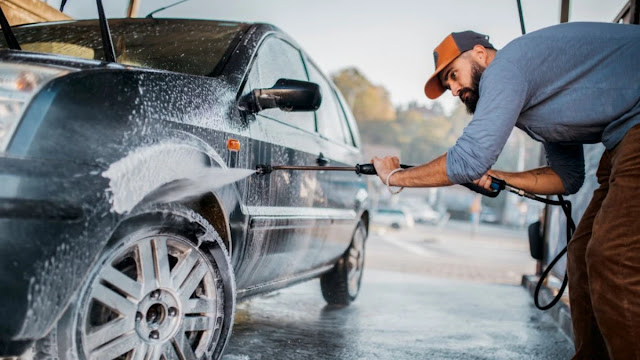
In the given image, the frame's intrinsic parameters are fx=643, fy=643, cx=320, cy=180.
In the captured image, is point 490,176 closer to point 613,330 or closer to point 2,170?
point 613,330

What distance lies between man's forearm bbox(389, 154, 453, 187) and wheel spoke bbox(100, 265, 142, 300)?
1.21 m

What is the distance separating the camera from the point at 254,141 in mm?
2986

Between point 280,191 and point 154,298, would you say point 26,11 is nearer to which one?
point 280,191

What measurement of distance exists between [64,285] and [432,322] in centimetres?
363

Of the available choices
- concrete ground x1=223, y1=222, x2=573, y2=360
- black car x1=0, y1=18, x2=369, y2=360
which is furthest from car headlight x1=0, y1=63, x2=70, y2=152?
concrete ground x1=223, y1=222, x2=573, y2=360

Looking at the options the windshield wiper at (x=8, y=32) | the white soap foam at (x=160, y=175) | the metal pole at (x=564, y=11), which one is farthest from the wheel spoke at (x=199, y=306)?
the metal pole at (x=564, y=11)

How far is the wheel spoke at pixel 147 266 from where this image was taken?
214 cm

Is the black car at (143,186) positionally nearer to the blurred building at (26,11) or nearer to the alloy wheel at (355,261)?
the blurred building at (26,11)

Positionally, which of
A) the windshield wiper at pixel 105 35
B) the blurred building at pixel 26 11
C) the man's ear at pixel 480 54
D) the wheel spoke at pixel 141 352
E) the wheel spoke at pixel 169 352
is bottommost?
the wheel spoke at pixel 169 352

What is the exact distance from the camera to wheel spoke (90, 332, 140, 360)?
201cm

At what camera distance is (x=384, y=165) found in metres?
2.96

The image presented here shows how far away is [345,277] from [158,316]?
3.22m

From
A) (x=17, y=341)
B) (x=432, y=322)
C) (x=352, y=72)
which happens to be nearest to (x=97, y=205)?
(x=17, y=341)

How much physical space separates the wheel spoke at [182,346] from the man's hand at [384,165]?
1122 millimetres
